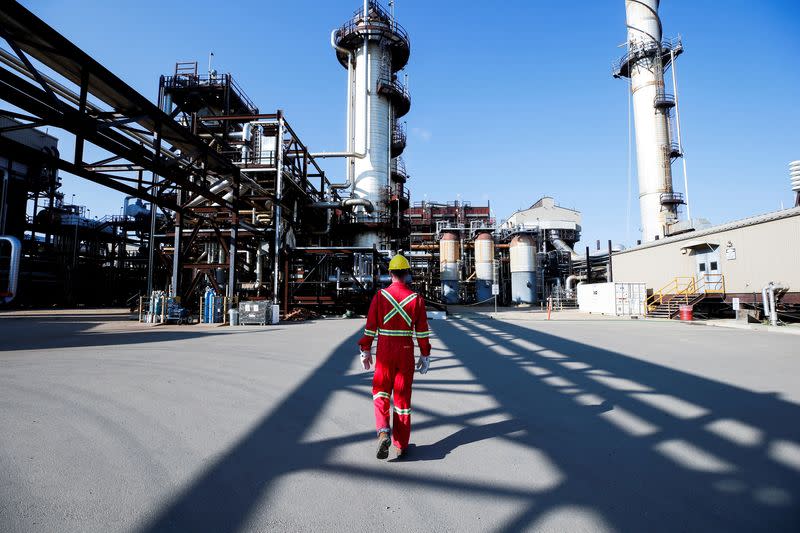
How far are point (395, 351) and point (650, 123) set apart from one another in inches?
1643

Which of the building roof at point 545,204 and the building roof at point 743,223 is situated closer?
the building roof at point 743,223

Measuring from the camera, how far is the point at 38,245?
3266 centimetres

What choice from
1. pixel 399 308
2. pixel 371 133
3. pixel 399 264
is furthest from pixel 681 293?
pixel 399 308

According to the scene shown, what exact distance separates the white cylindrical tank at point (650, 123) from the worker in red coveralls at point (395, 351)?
37.4 metres

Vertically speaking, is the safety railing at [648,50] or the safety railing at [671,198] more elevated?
the safety railing at [648,50]

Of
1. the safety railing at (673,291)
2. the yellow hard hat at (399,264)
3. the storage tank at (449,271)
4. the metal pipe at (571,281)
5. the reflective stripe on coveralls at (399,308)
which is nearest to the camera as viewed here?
the reflective stripe on coveralls at (399,308)

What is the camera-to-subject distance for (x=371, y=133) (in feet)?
94.5

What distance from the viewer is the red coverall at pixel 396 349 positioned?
126 inches

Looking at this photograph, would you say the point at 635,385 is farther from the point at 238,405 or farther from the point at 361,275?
the point at 361,275

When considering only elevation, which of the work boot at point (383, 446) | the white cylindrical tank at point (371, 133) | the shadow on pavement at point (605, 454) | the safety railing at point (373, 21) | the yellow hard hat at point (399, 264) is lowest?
the shadow on pavement at point (605, 454)

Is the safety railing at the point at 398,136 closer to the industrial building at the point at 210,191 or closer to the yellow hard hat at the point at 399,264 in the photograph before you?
the industrial building at the point at 210,191

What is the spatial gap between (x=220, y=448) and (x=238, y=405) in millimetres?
1306

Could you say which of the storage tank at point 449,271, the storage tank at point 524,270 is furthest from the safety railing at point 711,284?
the storage tank at point 449,271

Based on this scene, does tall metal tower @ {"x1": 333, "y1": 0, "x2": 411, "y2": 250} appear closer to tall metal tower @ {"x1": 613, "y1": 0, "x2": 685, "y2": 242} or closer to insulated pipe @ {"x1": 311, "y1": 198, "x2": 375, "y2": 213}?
insulated pipe @ {"x1": 311, "y1": 198, "x2": 375, "y2": 213}
